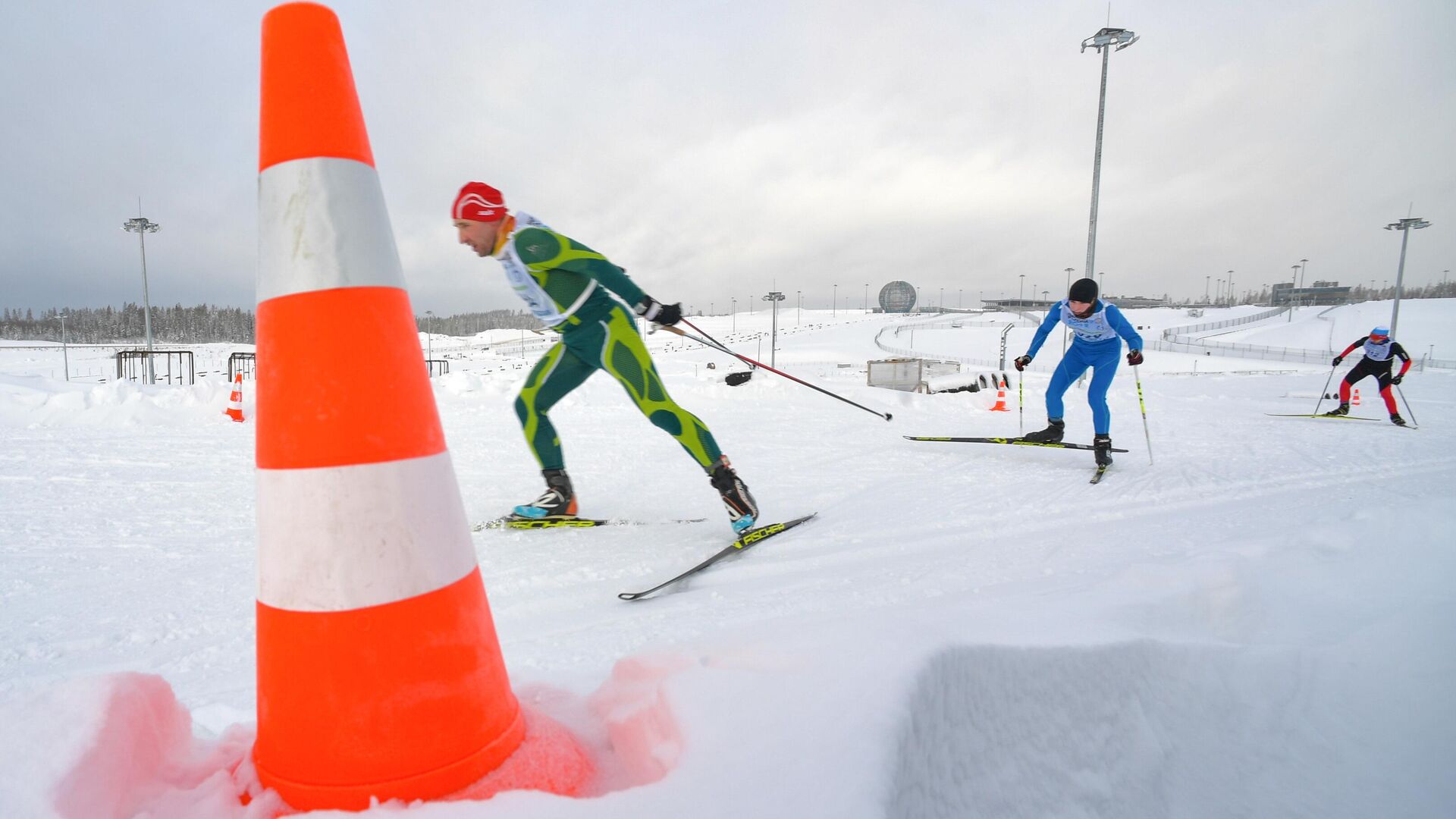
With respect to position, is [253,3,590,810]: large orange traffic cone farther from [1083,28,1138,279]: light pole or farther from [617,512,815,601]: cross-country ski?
[1083,28,1138,279]: light pole

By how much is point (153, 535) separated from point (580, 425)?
16.6 ft

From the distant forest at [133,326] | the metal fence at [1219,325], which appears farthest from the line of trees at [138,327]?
the metal fence at [1219,325]

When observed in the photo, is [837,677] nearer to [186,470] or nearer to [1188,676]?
[1188,676]

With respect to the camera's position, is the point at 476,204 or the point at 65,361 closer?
the point at 476,204

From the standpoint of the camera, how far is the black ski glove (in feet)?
11.5

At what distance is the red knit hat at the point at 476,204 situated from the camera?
11.0 feet

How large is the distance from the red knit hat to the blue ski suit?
4.78 metres

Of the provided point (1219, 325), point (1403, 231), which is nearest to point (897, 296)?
point (1219, 325)

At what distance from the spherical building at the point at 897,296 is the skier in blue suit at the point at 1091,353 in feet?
249

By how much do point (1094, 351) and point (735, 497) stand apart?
457 centimetres

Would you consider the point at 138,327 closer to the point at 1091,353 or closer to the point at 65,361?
the point at 65,361

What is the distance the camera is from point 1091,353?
248 inches

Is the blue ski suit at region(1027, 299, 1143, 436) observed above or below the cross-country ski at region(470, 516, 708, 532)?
above

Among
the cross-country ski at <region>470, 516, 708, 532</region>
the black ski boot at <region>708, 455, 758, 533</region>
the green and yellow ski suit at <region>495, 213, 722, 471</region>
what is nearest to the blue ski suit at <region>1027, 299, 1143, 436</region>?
the black ski boot at <region>708, 455, 758, 533</region>
